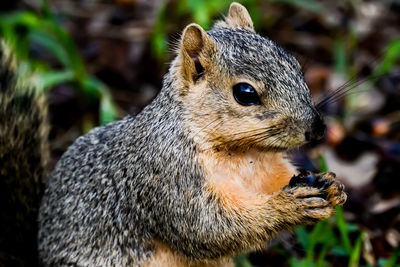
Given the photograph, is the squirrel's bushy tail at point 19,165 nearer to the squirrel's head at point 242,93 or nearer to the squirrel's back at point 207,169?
the squirrel's back at point 207,169

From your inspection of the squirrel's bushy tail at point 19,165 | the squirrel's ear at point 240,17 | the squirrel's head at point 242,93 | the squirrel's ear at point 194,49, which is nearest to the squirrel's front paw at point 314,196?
the squirrel's head at point 242,93

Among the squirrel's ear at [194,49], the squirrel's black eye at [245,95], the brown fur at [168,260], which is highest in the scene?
the squirrel's ear at [194,49]

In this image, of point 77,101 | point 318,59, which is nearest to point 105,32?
point 77,101

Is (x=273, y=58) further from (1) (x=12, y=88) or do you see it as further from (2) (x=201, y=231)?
(1) (x=12, y=88)

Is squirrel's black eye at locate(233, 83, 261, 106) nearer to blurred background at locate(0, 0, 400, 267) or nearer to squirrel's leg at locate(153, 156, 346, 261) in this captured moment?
squirrel's leg at locate(153, 156, 346, 261)

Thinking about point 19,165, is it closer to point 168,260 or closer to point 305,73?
point 168,260
